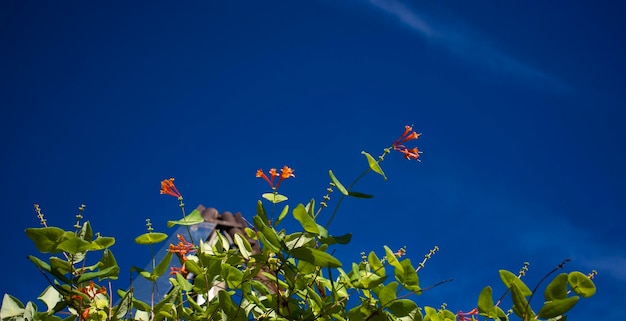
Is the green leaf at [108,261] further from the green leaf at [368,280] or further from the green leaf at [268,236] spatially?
the green leaf at [368,280]

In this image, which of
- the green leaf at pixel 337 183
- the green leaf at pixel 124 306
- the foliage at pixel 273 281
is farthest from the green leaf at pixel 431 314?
the green leaf at pixel 124 306

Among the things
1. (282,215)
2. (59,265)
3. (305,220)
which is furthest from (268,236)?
(59,265)

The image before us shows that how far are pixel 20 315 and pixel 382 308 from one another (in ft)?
3.09

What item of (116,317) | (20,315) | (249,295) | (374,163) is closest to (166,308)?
(116,317)

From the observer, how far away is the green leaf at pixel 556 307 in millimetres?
1259

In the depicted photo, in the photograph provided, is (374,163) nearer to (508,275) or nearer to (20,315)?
(508,275)

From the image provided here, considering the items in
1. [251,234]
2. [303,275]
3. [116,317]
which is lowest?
[116,317]

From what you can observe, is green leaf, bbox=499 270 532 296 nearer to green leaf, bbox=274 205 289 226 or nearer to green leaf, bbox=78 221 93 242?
green leaf, bbox=274 205 289 226

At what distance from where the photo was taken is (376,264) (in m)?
1.49

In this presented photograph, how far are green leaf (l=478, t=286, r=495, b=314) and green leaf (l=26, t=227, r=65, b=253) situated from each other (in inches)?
40.8

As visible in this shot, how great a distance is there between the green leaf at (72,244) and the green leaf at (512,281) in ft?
3.38

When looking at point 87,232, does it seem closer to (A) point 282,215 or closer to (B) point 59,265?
(B) point 59,265

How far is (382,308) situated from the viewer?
4.56 ft

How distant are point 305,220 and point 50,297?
828 mm
